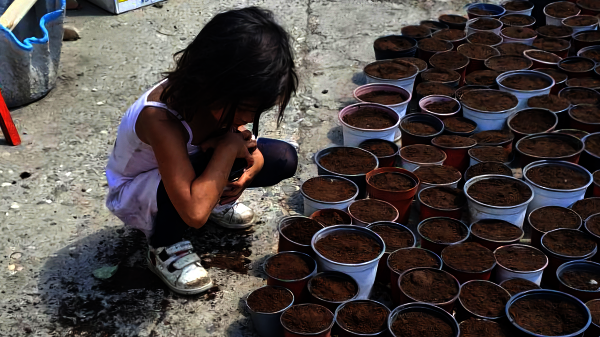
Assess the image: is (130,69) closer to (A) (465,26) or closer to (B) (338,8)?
(B) (338,8)

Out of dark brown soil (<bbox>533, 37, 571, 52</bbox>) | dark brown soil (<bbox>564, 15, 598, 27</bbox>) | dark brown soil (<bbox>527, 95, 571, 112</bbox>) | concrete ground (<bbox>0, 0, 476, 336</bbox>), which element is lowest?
concrete ground (<bbox>0, 0, 476, 336</bbox>)

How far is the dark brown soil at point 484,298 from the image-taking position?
213 centimetres

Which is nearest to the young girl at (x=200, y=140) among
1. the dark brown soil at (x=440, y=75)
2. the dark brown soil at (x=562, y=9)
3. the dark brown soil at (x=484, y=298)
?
the dark brown soil at (x=484, y=298)

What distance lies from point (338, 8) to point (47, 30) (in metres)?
2.25

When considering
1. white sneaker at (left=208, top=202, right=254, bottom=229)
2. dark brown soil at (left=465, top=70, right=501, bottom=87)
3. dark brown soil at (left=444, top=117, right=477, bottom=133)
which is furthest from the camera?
dark brown soil at (left=465, top=70, right=501, bottom=87)

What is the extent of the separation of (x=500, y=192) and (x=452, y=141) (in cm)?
46

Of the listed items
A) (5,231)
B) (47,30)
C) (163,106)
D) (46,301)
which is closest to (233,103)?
(163,106)

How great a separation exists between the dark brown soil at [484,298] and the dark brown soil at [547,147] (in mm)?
1016

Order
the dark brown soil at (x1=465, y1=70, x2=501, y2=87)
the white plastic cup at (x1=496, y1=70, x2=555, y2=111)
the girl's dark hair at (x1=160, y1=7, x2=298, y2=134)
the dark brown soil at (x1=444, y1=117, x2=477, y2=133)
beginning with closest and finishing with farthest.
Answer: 1. the girl's dark hair at (x1=160, y1=7, x2=298, y2=134)
2. the dark brown soil at (x1=444, y1=117, x2=477, y2=133)
3. the white plastic cup at (x1=496, y1=70, x2=555, y2=111)
4. the dark brown soil at (x1=465, y1=70, x2=501, y2=87)

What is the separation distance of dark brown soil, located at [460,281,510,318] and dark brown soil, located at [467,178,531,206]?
0.50 meters

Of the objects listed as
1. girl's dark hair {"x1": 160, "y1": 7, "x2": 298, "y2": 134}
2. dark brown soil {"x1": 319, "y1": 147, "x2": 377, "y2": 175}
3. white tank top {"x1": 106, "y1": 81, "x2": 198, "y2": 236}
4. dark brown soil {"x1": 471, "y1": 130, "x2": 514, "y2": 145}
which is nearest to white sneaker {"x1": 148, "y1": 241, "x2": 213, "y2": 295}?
white tank top {"x1": 106, "y1": 81, "x2": 198, "y2": 236}

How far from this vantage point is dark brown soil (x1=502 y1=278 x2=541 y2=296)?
224 centimetres

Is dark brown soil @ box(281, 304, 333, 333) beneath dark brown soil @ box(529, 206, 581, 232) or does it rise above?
beneath

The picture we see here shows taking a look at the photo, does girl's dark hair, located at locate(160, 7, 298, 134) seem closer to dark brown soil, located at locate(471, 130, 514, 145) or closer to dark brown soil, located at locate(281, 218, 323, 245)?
dark brown soil, located at locate(281, 218, 323, 245)
